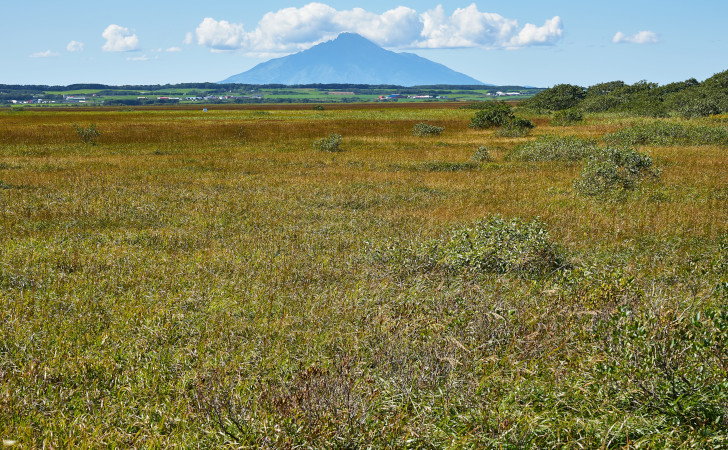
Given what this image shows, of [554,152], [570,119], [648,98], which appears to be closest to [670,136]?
[554,152]

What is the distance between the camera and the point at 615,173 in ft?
55.1

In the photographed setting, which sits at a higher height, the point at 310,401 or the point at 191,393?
the point at 310,401

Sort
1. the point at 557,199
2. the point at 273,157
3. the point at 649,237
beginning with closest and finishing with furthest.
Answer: the point at 649,237, the point at 557,199, the point at 273,157

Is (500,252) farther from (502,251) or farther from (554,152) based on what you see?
(554,152)

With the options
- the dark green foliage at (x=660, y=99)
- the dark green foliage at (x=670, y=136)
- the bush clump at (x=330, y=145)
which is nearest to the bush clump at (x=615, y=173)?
the dark green foliage at (x=670, y=136)

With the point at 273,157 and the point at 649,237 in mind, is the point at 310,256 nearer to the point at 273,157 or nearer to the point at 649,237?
the point at 649,237

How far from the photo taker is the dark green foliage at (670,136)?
3125cm

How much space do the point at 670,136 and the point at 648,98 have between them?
39003 mm

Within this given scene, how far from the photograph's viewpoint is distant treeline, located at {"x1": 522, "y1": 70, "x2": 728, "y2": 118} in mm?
52750

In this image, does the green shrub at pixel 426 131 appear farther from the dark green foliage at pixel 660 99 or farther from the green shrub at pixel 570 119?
the dark green foliage at pixel 660 99

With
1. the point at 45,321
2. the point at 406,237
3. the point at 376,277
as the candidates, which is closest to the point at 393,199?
the point at 406,237

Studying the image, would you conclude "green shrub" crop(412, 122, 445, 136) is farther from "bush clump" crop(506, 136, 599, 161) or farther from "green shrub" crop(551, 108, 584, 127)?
"green shrub" crop(551, 108, 584, 127)

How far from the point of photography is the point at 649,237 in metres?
11.1

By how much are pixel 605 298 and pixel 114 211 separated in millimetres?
A: 12519
